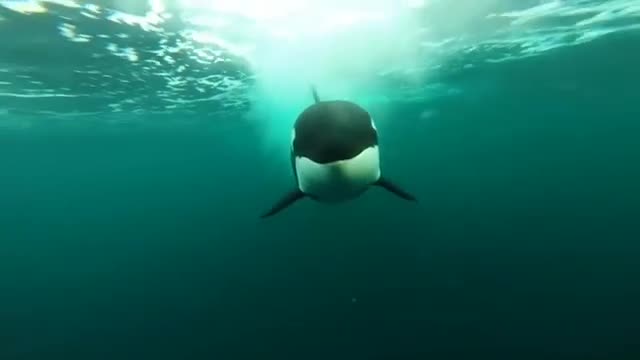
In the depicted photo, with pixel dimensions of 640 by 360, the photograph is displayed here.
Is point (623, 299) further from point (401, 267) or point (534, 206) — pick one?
point (534, 206)

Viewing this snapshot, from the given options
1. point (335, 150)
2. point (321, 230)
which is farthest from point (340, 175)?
point (321, 230)

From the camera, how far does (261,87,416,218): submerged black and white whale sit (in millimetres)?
5219

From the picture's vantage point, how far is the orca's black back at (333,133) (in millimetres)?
5195

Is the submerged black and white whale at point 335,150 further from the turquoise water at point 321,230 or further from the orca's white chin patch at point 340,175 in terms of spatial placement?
the turquoise water at point 321,230

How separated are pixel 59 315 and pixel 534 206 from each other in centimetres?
2331

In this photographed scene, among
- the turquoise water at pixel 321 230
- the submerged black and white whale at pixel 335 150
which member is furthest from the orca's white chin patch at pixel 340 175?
the turquoise water at pixel 321 230

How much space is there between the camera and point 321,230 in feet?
82.2

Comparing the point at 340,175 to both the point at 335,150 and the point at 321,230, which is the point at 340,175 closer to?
the point at 335,150

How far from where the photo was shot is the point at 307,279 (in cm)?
1795

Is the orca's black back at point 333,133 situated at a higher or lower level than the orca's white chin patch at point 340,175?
higher

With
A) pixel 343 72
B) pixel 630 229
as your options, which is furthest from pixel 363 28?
pixel 630 229

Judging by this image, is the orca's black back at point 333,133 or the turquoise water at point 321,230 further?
the turquoise water at point 321,230

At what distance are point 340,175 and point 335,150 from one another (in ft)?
1.00

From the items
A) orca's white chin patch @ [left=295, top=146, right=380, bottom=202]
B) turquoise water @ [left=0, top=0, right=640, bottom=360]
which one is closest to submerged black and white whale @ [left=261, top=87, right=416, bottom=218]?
orca's white chin patch @ [left=295, top=146, right=380, bottom=202]
